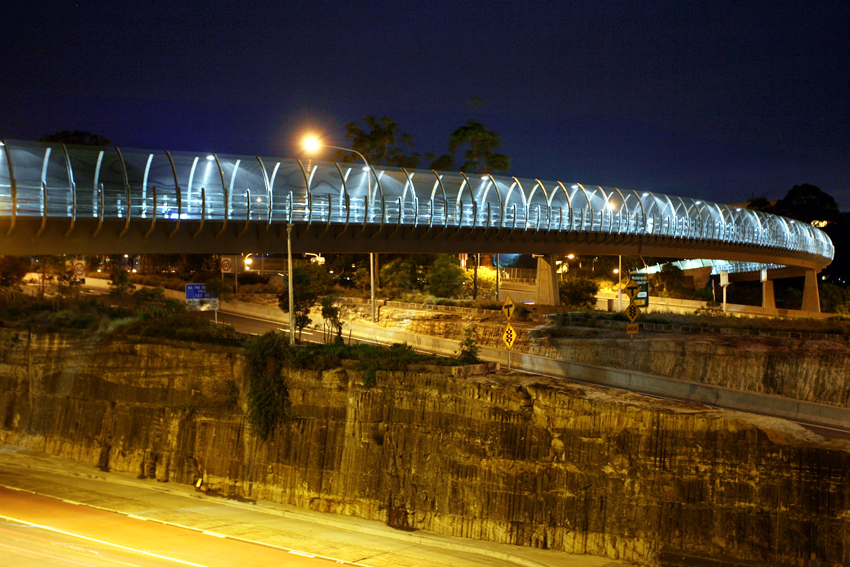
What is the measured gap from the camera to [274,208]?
32250 millimetres

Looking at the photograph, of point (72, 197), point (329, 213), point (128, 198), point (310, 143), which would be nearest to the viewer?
point (310, 143)

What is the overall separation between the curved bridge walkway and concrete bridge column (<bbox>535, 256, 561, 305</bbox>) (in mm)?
3911

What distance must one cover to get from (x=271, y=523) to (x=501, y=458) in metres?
7.07

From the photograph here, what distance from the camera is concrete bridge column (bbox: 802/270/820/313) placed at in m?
78.9

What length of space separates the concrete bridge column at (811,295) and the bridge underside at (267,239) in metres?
39.5

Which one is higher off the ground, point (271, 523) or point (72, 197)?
point (72, 197)

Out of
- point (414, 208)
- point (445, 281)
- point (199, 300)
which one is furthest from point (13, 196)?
point (445, 281)

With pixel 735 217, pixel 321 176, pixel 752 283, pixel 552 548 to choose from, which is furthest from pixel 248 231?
pixel 752 283

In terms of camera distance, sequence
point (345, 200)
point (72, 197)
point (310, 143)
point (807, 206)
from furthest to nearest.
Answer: point (807, 206)
point (345, 200)
point (72, 197)
point (310, 143)

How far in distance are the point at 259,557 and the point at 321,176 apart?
70.2ft

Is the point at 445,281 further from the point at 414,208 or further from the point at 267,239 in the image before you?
the point at 267,239

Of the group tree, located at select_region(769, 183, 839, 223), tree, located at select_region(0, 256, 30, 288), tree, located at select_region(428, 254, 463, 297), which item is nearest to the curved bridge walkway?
tree, located at select_region(428, 254, 463, 297)

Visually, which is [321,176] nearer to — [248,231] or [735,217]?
[248,231]

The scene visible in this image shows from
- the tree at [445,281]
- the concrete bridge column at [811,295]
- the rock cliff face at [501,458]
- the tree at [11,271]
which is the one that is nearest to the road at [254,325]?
the rock cliff face at [501,458]
